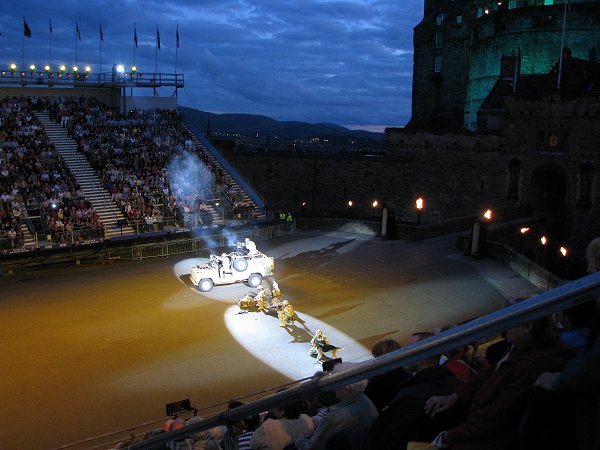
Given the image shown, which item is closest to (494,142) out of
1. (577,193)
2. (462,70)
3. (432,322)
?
(577,193)

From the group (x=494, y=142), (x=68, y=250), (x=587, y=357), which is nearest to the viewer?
(x=587, y=357)

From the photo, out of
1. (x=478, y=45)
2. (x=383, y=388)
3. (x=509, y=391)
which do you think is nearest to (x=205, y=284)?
(x=383, y=388)

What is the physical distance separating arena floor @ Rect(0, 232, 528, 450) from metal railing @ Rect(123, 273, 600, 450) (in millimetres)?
9349

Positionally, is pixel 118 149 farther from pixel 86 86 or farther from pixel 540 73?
pixel 540 73

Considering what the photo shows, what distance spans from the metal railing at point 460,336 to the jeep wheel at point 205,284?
16.9 metres

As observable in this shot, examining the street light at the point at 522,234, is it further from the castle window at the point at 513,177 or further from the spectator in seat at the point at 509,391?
the spectator in seat at the point at 509,391

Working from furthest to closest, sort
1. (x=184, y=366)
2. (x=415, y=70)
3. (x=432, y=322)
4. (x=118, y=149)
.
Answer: (x=415, y=70), (x=118, y=149), (x=432, y=322), (x=184, y=366)

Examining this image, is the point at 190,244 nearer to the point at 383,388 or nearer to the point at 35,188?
the point at 35,188

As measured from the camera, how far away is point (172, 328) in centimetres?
1720

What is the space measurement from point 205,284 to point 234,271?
1174 millimetres

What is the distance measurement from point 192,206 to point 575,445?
27.6m

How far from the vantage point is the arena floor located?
12812 mm

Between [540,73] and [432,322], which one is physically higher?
[540,73]

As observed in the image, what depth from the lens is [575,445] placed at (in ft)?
11.2
